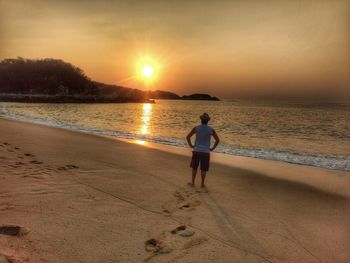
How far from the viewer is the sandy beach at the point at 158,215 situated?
4152mm

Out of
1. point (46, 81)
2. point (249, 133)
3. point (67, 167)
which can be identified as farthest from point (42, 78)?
point (67, 167)

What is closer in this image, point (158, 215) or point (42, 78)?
point (158, 215)

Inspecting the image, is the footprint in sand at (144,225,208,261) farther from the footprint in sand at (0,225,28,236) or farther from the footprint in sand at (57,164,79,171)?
the footprint in sand at (57,164,79,171)

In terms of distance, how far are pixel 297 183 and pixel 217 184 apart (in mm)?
→ 2571

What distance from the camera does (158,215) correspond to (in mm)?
5473

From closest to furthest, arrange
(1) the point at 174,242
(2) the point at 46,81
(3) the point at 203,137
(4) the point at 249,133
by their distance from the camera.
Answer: (1) the point at 174,242, (3) the point at 203,137, (4) the point at 249,133, (2) the point at 46,81

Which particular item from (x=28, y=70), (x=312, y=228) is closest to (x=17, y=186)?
(x=312, y=228)

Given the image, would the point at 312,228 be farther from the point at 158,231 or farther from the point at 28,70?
the point at 28,70

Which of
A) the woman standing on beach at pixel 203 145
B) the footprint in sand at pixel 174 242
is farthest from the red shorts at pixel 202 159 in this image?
the footprint in sand at pixel 174 242

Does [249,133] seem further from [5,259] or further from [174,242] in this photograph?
[5,259]

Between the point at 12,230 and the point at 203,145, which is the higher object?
the point at 203,145

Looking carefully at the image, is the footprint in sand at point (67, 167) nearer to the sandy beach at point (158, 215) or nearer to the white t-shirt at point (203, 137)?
the sandy beach at point (158, 215)

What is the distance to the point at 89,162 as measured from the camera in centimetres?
957

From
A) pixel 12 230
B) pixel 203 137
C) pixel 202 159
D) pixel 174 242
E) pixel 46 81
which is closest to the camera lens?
pixel 12 230
